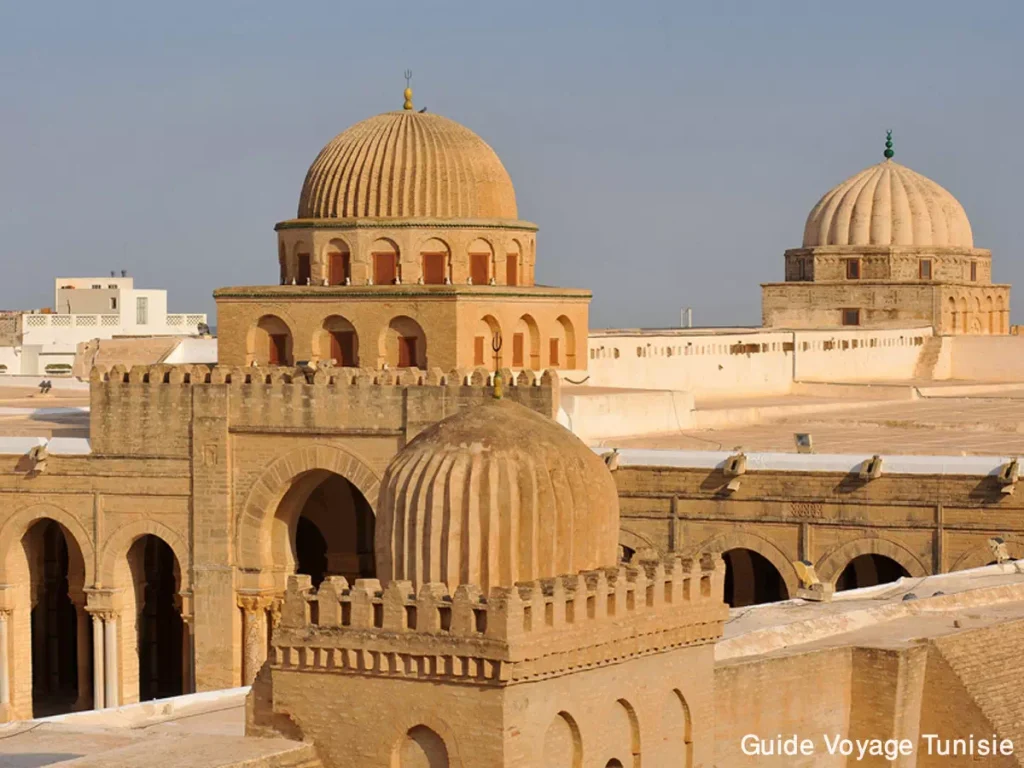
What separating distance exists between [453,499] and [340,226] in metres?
20.4

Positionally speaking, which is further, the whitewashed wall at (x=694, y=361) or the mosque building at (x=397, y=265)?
the whitewashed wall at (x=694, y=361)

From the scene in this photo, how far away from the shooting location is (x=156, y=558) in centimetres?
3541

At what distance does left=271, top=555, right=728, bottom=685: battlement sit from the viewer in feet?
55.1

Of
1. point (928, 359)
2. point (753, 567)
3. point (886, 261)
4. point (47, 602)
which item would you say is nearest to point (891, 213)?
point (886, 261)

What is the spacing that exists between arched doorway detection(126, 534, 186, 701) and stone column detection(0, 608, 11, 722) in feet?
6.06

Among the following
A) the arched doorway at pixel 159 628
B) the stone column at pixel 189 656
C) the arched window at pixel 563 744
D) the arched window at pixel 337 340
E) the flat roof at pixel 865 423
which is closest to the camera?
the arched window at pixel 563 744

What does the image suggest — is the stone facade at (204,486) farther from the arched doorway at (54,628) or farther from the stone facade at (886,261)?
the stone facade at (886,261)

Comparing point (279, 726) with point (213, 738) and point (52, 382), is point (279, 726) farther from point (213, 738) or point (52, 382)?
point (52, 382)

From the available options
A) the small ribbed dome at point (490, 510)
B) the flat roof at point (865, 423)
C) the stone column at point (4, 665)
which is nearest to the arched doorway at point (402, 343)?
the flat roof at point (865, 423)

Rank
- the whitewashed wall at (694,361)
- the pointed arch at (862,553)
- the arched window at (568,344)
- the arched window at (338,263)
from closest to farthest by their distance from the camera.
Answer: the pointed arch at (862,553) → the arched window at (338,263) → the arched window at (568,344) → the whitewashed wall at (694,361)

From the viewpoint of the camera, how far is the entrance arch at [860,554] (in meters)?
30.2

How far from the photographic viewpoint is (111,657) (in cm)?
3284

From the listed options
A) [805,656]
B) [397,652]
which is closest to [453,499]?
[397,652]

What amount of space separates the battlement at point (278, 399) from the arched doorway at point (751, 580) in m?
4.09
